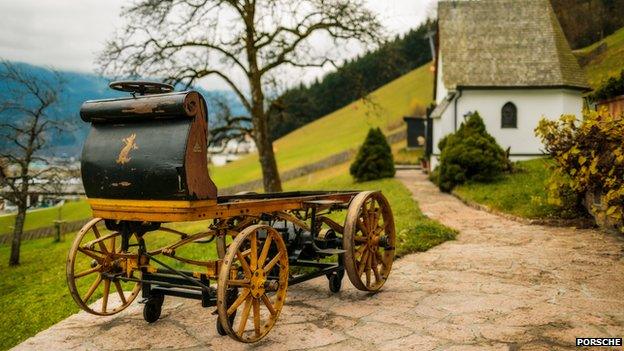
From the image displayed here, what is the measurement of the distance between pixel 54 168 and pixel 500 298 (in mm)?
20068

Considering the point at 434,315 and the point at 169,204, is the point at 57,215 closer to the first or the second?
the point at 169,204

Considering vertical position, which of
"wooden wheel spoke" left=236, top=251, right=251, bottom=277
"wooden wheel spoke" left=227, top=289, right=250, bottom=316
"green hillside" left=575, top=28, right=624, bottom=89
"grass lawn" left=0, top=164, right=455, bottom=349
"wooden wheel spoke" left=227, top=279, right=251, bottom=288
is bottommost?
"grass lawn" left=0, top=164, right=455, bottom=349

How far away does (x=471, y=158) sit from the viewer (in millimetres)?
18719

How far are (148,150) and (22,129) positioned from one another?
1866 centimetres

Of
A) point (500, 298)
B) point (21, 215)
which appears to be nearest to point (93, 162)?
point (500, 298)

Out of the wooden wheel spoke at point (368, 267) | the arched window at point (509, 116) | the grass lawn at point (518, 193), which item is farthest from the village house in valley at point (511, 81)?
the wooden wheel spoke at point (368, 267)

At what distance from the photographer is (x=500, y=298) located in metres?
6.04

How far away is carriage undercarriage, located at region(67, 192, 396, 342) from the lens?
4539 millimetres

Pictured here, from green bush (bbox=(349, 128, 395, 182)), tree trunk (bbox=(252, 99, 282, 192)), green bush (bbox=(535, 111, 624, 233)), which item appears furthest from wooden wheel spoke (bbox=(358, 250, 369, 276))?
green bush (bbox=(349, 128, 395, 182))

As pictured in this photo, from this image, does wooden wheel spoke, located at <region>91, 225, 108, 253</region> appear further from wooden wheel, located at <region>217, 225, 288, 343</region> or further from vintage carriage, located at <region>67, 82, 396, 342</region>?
wooden wheel, located at <region>217, 225, 288, 343</region>

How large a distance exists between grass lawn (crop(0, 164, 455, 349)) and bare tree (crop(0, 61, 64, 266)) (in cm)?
265

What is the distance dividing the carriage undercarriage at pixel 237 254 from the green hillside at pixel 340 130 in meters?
43.0

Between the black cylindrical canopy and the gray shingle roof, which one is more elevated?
the gray shingle roof

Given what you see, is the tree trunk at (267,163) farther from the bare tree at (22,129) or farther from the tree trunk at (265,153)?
the bare tree at (22,129)
